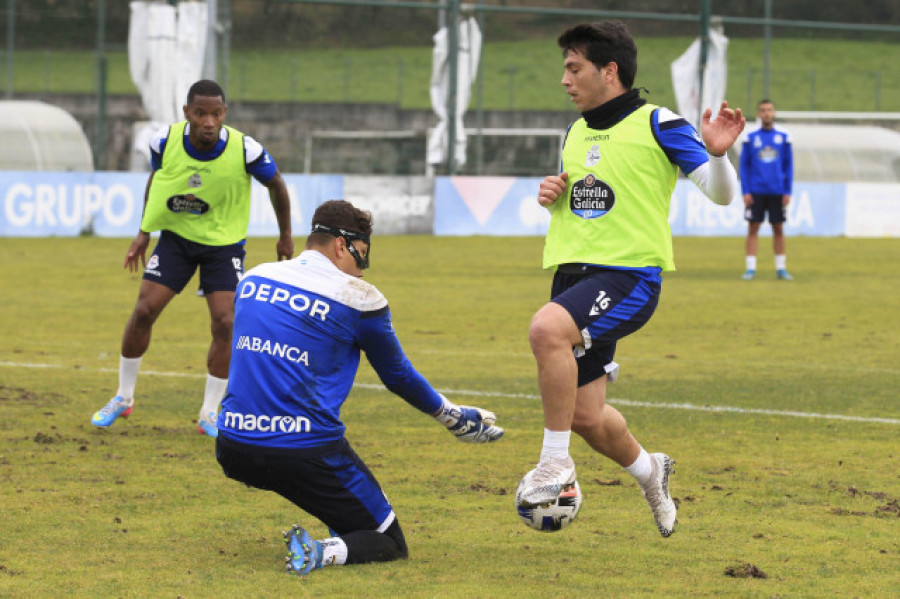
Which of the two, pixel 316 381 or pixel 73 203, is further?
pixel 73 203

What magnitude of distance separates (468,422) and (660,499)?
2.96 feet

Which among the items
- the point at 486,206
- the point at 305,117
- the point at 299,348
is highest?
the point at 305,117

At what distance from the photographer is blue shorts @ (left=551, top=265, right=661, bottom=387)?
5.99 metres

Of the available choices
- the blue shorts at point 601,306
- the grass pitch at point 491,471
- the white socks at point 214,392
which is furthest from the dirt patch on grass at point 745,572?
the white socks at point 214,392

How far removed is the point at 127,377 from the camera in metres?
9.16

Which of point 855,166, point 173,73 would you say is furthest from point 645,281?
point 855,166

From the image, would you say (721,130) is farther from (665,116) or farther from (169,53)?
(169,53)

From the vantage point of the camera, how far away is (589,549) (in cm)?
604

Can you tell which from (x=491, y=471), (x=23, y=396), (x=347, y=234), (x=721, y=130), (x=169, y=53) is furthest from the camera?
(x=169, y=53)

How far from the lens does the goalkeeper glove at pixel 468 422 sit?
19.7ft

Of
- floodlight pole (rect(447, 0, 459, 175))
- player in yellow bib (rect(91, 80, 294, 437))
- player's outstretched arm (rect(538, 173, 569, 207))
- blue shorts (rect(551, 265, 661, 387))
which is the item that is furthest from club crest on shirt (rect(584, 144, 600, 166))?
floodlight pole (rect(447, 0, 459, 175))

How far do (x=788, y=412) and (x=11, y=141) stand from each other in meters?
23.3

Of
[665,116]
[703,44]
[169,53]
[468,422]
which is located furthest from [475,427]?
[703,44]

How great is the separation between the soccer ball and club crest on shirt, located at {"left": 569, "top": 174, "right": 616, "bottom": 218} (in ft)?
3.98
